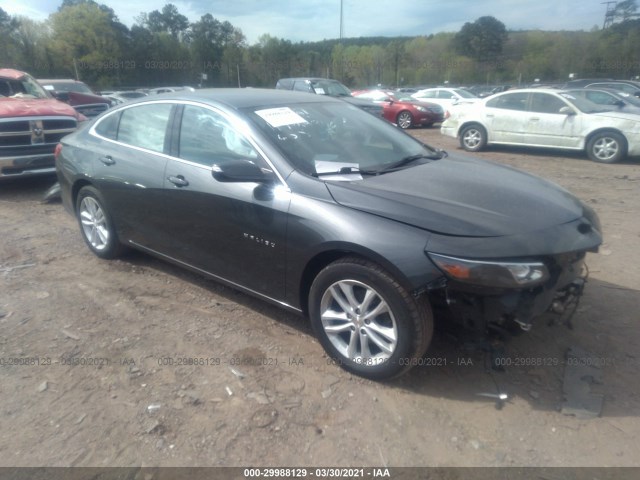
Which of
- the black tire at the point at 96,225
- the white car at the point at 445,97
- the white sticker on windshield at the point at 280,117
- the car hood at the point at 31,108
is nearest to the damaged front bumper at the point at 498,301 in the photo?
the white sticker on windshield at the point at 280,117

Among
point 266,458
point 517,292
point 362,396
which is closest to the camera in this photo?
point 266,458

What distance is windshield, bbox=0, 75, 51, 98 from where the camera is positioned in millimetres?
8219

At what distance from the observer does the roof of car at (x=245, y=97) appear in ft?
11.8

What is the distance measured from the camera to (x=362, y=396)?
275 cm

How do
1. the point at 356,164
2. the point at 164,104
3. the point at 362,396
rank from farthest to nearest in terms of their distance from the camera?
the point at 164,104, the point at 356,164, the point at 362,396

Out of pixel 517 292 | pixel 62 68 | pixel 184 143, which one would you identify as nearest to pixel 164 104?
pixel 184 143

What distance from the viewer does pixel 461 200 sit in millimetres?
2822

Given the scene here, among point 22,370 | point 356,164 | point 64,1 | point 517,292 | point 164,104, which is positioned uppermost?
point 64,1

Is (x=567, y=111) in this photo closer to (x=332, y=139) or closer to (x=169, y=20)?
A: (x=332, y=139)

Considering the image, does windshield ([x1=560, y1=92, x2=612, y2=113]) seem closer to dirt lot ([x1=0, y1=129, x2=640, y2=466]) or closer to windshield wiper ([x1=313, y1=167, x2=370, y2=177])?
dirt lot ([x1=0, y1=129, x2=640, y2=466])

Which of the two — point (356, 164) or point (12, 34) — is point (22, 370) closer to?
point (356, 164)

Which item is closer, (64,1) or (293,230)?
(293,230)

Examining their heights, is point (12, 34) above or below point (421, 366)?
above

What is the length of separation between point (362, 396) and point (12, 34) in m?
46.4
